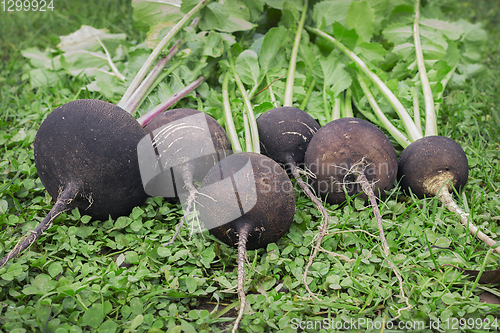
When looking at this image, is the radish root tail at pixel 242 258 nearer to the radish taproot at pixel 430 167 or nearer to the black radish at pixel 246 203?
the black radish at pixel 246 203

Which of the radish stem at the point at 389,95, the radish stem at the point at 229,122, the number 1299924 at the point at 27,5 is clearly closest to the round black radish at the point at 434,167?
the radish stem at the point at 389,95

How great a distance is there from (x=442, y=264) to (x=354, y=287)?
51cm

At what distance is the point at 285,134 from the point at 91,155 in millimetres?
1305

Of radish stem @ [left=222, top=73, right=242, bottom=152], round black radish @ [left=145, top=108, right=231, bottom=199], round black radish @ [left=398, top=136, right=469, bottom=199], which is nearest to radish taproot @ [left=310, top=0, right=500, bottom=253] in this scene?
round black radish @ [left=398, top=136, right=469, bottom=199]

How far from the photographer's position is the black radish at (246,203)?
186 centimetres

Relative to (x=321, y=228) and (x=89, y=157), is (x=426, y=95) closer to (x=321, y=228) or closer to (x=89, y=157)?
(x=321, y=228)

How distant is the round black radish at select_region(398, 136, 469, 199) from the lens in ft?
7.37

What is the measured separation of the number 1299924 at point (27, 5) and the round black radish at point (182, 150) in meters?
4.56

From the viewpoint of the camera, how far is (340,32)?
3.25 m

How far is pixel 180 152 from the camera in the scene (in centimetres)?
229

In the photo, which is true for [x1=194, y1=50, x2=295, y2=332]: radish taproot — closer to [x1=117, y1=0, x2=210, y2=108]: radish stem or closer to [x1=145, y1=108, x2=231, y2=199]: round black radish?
[x1=145, y1=108, x2=231, y2=199]: round black radish

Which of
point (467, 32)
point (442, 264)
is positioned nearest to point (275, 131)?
point (442, 264)

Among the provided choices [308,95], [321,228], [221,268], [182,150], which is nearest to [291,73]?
[308,95]

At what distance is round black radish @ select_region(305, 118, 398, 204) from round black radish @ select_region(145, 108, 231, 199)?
0.69 metres
